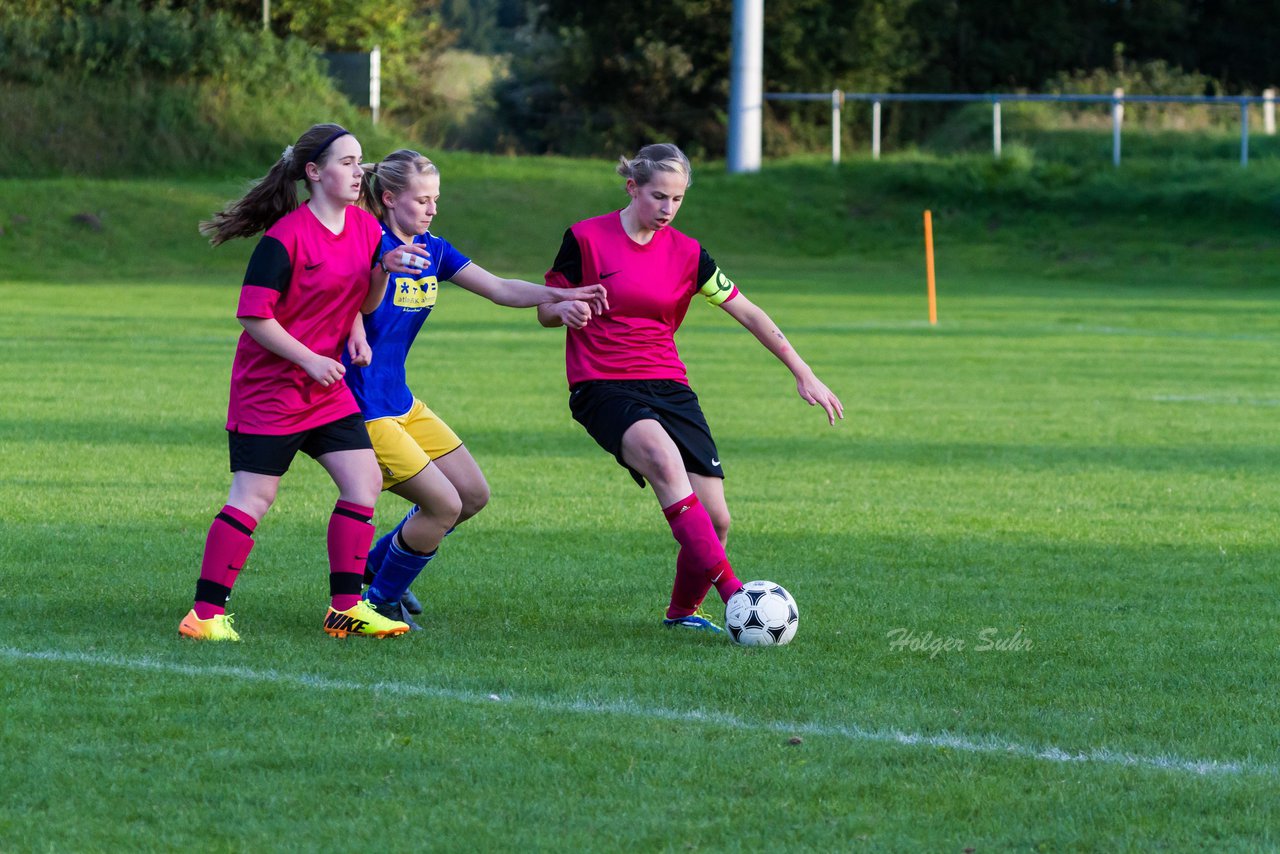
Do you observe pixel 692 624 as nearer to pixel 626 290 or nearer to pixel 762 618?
pixel 762 618

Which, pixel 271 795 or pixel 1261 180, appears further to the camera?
pixel 1261 180

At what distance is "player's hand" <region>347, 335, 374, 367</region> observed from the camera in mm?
6375

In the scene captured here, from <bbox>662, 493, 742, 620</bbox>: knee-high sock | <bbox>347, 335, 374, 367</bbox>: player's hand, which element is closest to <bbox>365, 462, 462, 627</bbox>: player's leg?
<bbox>347, 335, 374, 367</bbox>: player's hand

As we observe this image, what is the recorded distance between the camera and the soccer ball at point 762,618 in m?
6.25

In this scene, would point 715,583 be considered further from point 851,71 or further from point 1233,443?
point 851,71

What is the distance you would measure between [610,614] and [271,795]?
2651 millimetres

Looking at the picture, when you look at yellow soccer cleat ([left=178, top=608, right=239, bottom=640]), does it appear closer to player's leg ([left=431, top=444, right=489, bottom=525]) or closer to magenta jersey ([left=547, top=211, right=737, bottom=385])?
player's leg ([left=431, top=444, right=489, bottom=525])

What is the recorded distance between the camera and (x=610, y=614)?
6.91 metres

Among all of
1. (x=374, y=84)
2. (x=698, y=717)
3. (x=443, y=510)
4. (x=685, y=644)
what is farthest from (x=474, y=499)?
(x=374, y=84)

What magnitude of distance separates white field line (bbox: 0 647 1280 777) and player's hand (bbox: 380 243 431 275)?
1.42 m

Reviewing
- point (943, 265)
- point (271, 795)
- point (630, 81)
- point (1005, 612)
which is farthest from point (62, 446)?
point (630, 81)

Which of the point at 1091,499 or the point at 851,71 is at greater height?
the point at 851,71

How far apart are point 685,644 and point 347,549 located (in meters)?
1.20

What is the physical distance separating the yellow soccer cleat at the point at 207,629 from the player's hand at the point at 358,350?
0.97 metres
